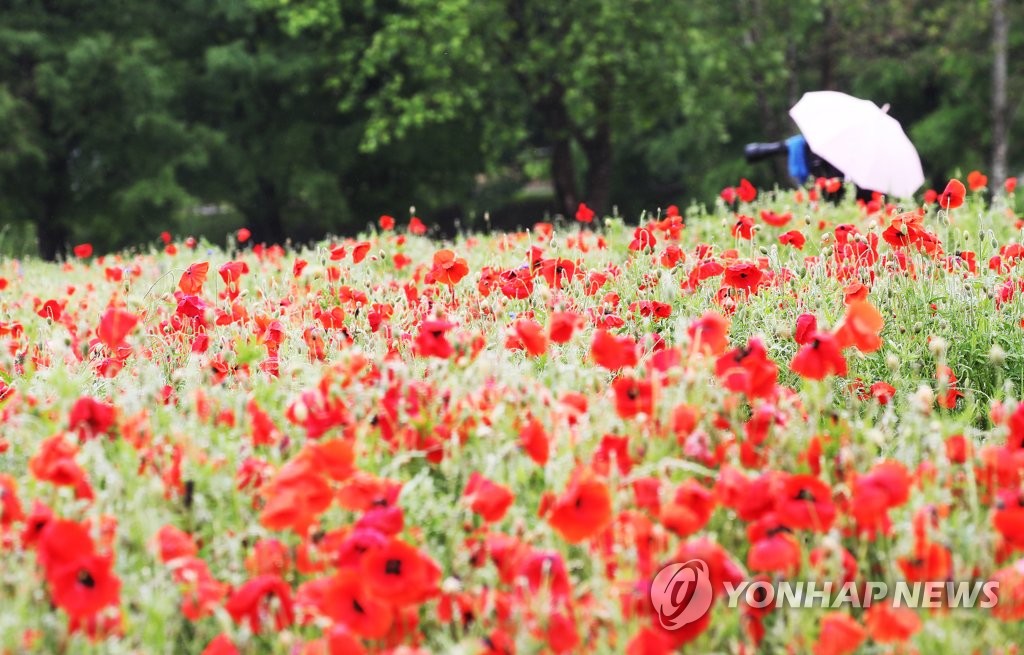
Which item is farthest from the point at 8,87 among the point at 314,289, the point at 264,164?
the point at 314,289

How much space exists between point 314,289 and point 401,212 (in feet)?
→ 55.3

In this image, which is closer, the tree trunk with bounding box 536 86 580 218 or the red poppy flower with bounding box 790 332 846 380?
the red poppy flower with bounding box 790 332 846 380

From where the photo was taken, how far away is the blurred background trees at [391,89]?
59.0ft

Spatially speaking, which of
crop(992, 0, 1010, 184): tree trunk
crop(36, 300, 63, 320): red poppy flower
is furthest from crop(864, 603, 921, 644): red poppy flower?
crop(992, 0, 1010, 184): tree trunk

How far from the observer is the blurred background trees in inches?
708

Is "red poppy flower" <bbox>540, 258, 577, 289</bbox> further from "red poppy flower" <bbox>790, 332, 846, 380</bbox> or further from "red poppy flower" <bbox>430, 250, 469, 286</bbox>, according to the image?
"red poppy flower" <bbox>790, 332, 846, 380</bbox>

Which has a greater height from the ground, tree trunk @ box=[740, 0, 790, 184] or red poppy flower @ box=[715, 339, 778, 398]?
red poppy flower @ box=[715, 339, 778, 398]

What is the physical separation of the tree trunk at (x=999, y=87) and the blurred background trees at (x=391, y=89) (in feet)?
0.13

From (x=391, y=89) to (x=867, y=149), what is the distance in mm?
14201

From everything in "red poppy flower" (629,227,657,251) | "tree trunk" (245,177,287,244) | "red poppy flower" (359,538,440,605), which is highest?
"red poppy flower" (359,538,440,605)

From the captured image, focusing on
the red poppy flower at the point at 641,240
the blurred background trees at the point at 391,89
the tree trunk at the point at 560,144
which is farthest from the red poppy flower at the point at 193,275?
the tree trunk at the point at 560,144

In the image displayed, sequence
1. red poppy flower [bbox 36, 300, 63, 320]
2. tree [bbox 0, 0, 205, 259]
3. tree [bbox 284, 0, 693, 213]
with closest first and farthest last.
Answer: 1. red poppy flower [bbox 36, 300, 63, 320]
2. tree [bbox 0, 0, 205, 259]
3. tree [bbox 284, 0, 693, 213]

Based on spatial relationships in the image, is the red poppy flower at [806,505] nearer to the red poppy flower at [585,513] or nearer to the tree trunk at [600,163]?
the red poppy flower at [585,513]

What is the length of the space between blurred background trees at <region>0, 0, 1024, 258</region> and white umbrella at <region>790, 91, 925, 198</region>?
1192 centimetres
